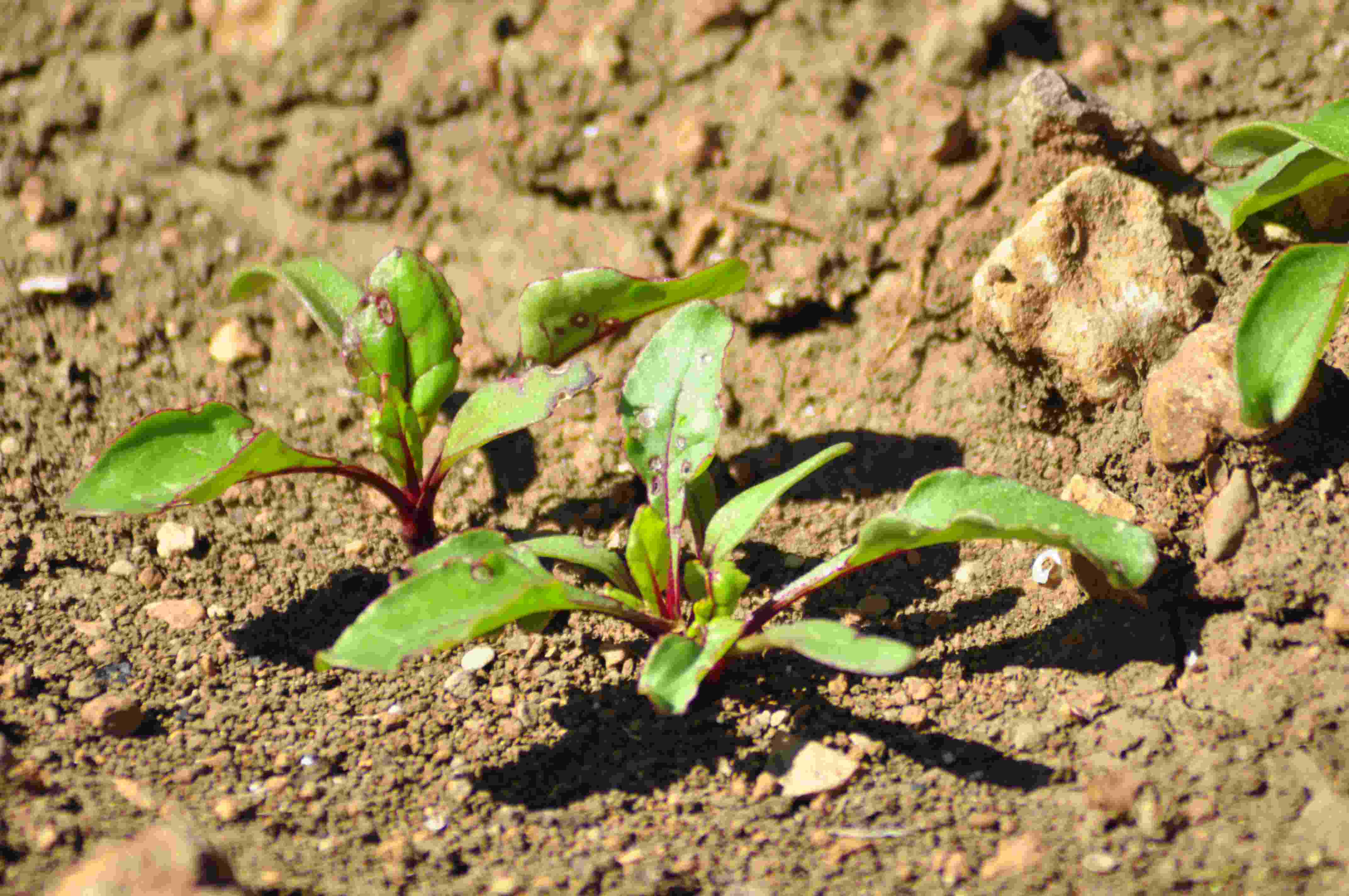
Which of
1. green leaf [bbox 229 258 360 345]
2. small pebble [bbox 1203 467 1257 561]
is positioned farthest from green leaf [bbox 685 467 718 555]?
small pebble [bbox 1203 467 1257 561]

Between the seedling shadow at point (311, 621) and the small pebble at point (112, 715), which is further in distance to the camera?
the seedling shadow at point (311, 621)

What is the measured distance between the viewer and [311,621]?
2.34 metres

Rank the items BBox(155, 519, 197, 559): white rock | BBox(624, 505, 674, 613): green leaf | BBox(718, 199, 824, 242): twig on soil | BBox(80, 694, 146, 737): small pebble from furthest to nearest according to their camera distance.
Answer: BBox(718, 199, 824, 242): twig on soil
BBox(155, 519, 197, 559): white rock
BBox(624, 505, 674, 613): green leaf
BBox(80, 694, 146, 737): small pebble

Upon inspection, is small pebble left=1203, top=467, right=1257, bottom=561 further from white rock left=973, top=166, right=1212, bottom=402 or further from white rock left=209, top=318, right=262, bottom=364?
white rock left=209, top=318, right=262, bottom=364

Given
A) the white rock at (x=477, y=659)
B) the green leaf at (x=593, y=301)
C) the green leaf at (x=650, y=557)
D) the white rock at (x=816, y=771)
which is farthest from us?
the green leaf at (x=593, y=301)

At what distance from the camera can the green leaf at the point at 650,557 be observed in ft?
6.97

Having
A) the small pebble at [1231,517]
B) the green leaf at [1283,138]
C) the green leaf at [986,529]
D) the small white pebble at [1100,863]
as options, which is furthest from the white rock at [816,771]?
the green leaf at [1283,138]

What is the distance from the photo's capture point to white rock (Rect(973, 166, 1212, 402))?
90.6 inches

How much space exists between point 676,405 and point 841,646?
695 millimetres

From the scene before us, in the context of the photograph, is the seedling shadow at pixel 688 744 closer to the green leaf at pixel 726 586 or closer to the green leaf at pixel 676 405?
the green leaf at pixel 726 586

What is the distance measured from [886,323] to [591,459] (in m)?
0.75

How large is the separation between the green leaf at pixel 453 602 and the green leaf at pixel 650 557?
0.45 feet

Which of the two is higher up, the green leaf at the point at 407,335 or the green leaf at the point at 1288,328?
the green leaf at the point at 407,335

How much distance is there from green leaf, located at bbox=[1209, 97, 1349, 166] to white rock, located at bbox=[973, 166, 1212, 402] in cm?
17
